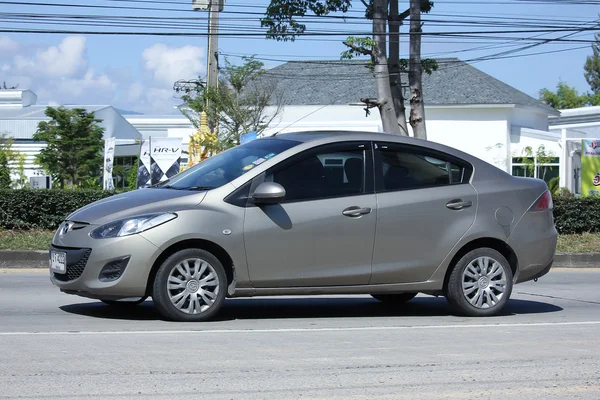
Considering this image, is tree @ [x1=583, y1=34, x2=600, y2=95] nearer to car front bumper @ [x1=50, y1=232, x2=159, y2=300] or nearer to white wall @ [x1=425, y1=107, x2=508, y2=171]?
white wall @ [x1=425, y1=107, x2=508, y2=171]

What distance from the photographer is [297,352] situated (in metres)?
6.93

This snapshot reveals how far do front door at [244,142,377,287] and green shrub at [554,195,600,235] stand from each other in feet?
37.8

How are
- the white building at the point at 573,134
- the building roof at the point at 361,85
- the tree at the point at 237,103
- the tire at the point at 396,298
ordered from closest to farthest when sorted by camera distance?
the tire at the point at 396,298 < the tree at the point at 237,103 < the white building at the point at 573,134 < the building roof at the point at 361,85

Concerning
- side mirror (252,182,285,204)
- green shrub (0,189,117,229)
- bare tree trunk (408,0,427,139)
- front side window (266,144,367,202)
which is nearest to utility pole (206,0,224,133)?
bare tree trunk (408,0,427,139)

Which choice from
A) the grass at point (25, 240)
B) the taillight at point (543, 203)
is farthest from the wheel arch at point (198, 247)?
the grass at point (25, 240)

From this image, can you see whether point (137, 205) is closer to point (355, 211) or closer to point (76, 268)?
point (76, 268)

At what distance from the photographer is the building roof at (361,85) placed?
50.3 metres

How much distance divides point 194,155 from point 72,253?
1951 cm

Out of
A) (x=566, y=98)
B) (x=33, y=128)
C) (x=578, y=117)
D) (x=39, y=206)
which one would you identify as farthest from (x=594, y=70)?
(x=39, y=206)

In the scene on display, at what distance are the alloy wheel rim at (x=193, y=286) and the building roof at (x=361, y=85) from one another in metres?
41.6

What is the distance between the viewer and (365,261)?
8609 millimetres

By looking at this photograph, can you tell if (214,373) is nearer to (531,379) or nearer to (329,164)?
(531,379)

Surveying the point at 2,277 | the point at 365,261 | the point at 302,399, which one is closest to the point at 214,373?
the point at 302,399

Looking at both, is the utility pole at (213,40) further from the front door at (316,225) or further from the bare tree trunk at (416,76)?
the front door at (316,225)
